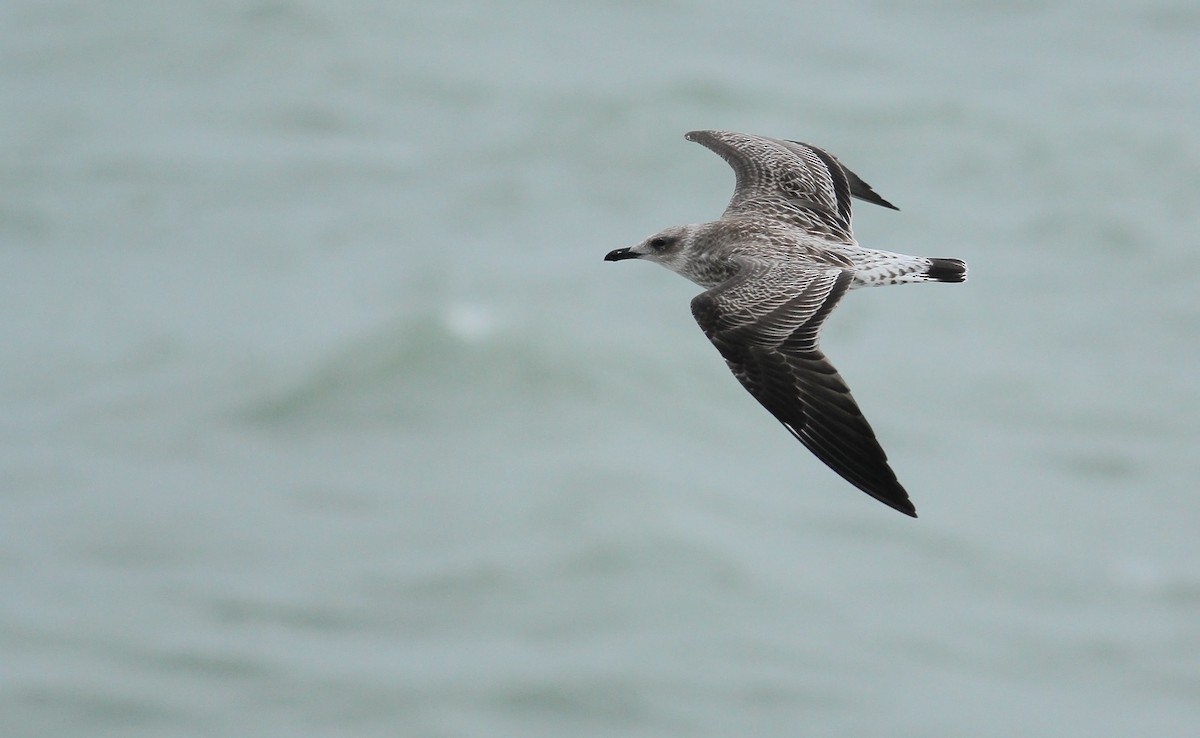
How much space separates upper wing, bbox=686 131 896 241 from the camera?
13192 mm

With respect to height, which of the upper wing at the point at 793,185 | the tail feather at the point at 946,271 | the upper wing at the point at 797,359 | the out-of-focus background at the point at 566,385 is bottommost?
the upper wing at the point at 797,359

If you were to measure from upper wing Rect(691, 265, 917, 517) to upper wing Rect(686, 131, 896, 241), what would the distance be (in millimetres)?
1776

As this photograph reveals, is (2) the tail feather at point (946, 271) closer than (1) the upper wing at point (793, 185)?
Yes

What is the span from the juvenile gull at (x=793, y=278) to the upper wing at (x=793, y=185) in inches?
0.5

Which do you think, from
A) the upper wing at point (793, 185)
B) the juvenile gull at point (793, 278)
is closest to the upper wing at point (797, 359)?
the juvenile gull at point (793, 278)

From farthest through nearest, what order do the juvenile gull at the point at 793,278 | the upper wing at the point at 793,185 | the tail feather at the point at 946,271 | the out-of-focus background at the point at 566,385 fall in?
the out-of-focus background at the point at 566,385 < the upper wing at the point at 793,185 < the tail feather at the point at 946,271 < the juvenile gull at the point at 793,278

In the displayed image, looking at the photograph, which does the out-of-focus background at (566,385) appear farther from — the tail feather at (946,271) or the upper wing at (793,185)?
the tail feather at (946,271)

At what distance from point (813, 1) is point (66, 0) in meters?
25.0

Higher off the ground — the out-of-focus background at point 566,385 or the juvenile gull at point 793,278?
the out-of-focus background at point 566,385

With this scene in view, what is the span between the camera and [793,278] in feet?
37.0

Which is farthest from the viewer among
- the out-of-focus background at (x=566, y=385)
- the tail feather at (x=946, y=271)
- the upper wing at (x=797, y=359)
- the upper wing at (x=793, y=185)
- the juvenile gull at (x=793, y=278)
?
the out-of-focus background at (x=566, y=385)

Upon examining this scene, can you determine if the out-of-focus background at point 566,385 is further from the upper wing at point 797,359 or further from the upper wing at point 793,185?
the upper wing at point 797,359

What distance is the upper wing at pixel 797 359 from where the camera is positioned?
33.1 ft

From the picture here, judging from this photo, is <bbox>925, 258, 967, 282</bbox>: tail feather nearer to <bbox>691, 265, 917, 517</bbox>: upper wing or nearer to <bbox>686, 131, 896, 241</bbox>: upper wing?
<bbox>691, 265, 917, 517</bbox>: upper wing
